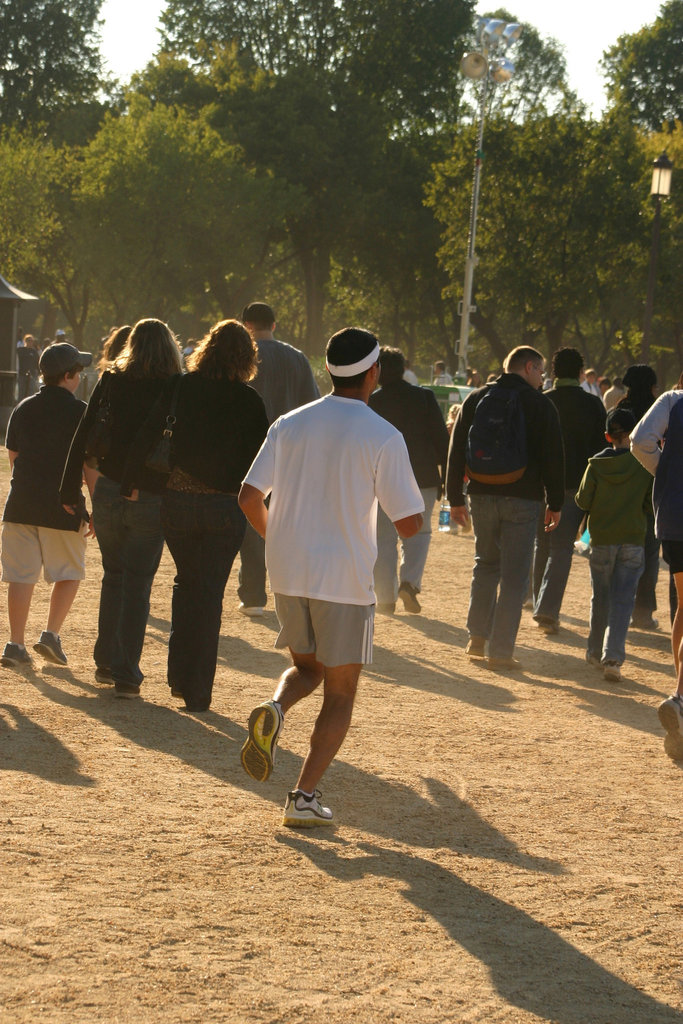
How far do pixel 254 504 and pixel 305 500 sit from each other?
0.25 metres

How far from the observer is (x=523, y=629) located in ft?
36.7

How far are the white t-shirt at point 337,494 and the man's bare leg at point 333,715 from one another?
0.30 m

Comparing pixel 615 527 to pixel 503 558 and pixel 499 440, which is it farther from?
pixel 499 440

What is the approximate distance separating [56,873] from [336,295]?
58386 millimetres

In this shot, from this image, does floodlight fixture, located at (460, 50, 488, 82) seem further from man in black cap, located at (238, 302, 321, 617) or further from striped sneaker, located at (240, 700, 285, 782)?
striped sneaker, located at (240, 700, 285, 782)

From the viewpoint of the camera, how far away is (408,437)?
11102 mm

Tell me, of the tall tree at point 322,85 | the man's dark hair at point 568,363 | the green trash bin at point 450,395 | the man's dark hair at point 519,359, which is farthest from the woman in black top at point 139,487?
the tall tree at point 322,85

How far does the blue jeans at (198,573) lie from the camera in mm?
7246

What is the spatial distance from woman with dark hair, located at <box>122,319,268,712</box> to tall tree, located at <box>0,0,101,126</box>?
184ft

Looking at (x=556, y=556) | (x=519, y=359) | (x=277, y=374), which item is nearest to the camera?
(x=519, y=359)

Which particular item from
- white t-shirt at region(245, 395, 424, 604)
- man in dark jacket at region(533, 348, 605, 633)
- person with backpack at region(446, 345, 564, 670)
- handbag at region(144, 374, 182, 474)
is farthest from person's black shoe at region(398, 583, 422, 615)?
white t-shirt at region(245, 395, 424, 604)

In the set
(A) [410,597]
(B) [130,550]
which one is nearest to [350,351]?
(B) [130,550]

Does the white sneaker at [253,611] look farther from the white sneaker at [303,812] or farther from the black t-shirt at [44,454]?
the white sneaker at [303,812]

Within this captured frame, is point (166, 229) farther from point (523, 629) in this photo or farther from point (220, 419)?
point (220, 419)
